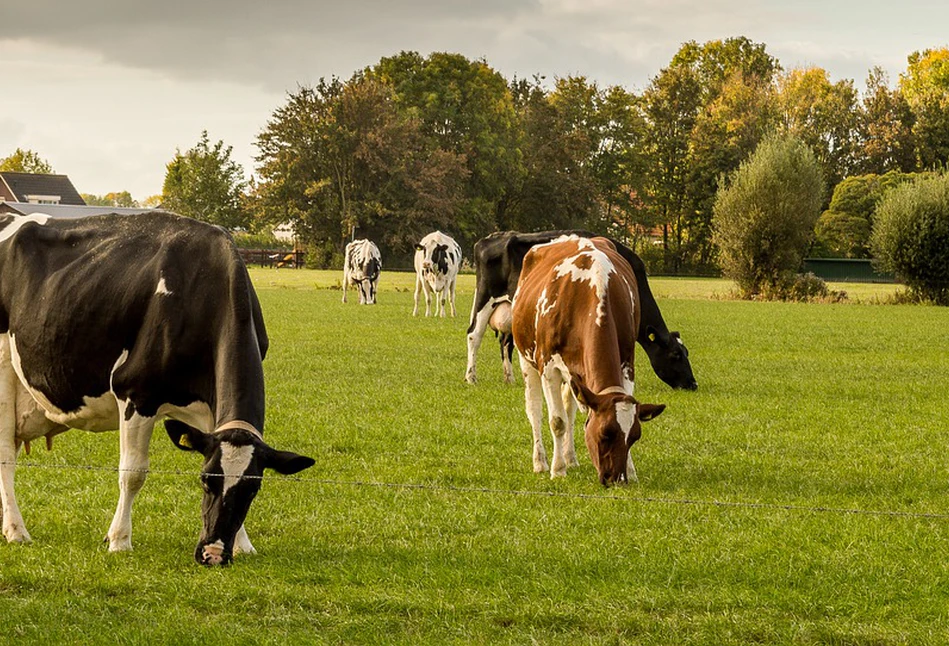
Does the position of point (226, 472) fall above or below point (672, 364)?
above

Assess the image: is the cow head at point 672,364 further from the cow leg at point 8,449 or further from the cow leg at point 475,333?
the cow leg at point 8,449

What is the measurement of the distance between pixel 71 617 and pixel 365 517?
2638mm

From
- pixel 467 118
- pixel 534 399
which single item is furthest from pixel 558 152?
pixel 534 399

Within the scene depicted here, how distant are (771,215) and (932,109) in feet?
141

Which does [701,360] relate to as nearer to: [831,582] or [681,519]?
[681,519]

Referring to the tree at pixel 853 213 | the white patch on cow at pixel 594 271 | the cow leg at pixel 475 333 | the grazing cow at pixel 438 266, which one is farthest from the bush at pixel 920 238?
the white patch on cow at pixel 594 271

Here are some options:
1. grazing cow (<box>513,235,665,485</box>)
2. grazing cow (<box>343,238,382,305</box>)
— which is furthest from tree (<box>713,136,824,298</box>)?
grazing cow (<box>513,235,665,485</box>)

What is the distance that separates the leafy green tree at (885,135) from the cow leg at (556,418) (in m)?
78.3

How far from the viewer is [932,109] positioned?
272ft

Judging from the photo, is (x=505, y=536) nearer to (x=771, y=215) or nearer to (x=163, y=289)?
(x=163, y=289)

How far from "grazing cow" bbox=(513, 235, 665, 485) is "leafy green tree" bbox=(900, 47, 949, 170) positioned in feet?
240

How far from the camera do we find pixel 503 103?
3327 inches

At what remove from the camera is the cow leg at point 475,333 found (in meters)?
15.6

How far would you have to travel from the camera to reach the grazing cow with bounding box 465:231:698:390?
1327 centimetres
